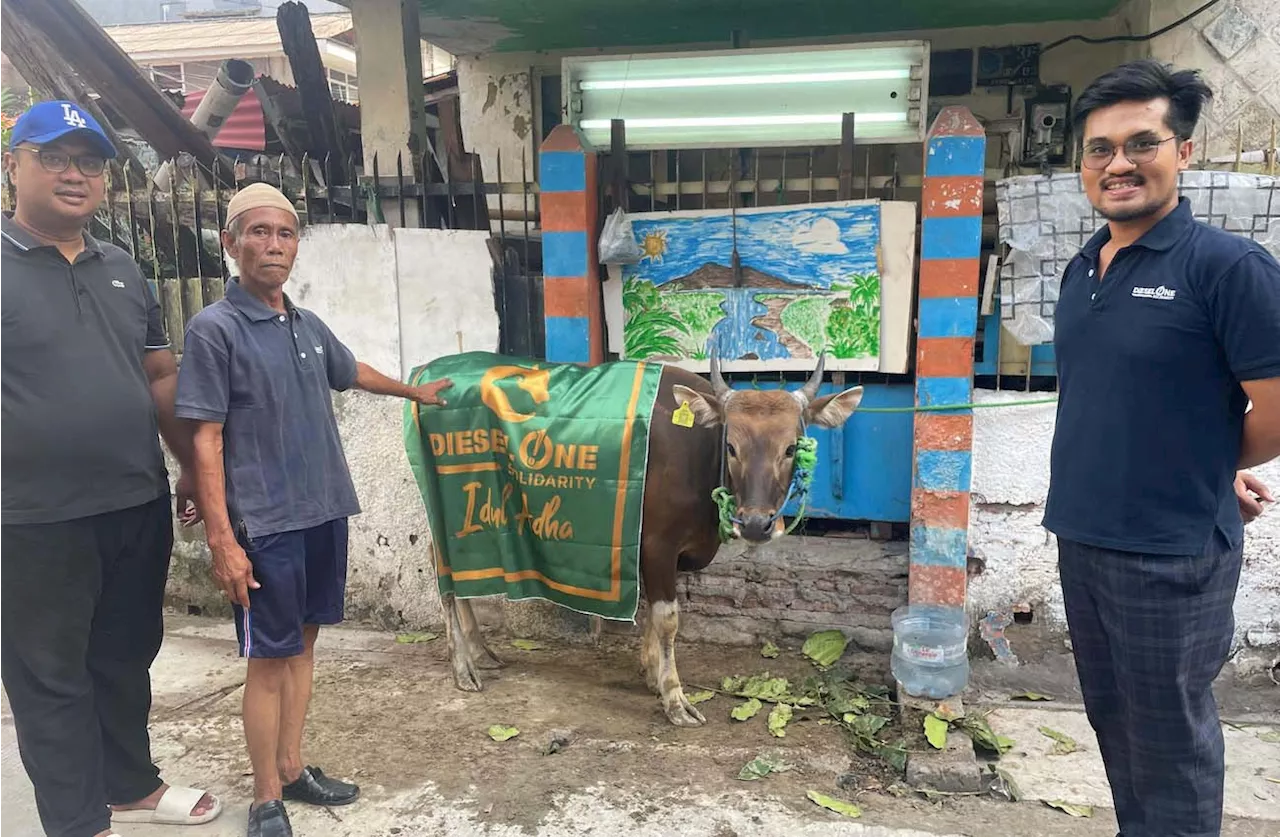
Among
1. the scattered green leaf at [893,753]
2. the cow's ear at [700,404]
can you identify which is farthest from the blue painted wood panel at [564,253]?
the scattered green leaf at [893,753]

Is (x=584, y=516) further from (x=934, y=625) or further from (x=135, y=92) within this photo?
(x=135, y=92)

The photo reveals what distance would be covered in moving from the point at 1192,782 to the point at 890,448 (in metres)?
2.63

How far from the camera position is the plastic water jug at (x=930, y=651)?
13.0 feet

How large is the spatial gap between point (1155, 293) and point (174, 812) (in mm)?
3643

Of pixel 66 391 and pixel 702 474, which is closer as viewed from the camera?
pixel 66 391

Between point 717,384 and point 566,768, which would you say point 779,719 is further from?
point 717,384

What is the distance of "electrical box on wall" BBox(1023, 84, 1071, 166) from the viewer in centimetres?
597

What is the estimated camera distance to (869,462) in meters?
4.82

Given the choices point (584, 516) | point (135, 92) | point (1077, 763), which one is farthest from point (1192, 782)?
point (135, 92)

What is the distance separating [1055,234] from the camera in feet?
13.8

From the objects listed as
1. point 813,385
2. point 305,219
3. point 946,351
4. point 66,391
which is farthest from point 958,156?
point 66,391

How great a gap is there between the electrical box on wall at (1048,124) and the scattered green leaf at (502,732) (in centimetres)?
493

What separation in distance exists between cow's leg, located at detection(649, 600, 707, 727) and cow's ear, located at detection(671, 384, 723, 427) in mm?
886

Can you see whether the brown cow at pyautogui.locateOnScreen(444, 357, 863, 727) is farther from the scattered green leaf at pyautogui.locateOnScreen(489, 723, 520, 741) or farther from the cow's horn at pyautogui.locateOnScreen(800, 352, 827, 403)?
the scattered green leaf at pyautogui.locateOnScreen(489, 723, 520, 741)
